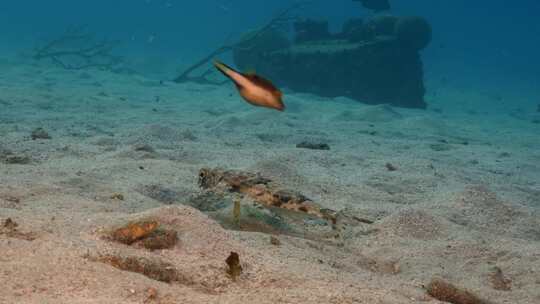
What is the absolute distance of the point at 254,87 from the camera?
7.08ft

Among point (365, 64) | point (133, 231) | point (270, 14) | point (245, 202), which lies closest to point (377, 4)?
point (365, 64)

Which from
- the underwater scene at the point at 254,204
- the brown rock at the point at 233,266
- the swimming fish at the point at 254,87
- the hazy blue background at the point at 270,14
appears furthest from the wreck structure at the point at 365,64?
the hazy blue background at the point at 270,14

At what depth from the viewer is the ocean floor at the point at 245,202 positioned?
237cm

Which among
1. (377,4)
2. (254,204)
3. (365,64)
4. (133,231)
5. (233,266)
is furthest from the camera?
(377,4)

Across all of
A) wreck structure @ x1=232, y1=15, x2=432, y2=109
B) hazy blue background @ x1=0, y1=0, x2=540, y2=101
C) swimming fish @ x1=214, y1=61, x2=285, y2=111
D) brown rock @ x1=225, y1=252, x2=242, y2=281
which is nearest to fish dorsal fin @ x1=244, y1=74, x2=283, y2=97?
swimming fish @ x1=214, y1=61, x2=285, y2=111

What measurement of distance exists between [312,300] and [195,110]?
11858mm

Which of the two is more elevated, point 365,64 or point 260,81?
point 260,81

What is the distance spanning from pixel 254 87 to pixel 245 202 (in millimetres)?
2201

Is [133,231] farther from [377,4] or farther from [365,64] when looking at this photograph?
[377,4]

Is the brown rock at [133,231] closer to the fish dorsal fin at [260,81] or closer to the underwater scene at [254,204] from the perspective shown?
the underwater scene at [254,204]

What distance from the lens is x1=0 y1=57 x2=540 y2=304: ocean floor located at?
Answer: 7.78 feet

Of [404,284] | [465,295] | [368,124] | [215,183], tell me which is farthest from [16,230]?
[368,124]

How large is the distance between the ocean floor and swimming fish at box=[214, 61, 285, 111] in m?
0.93

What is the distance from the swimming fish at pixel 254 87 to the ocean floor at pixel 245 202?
93cm
